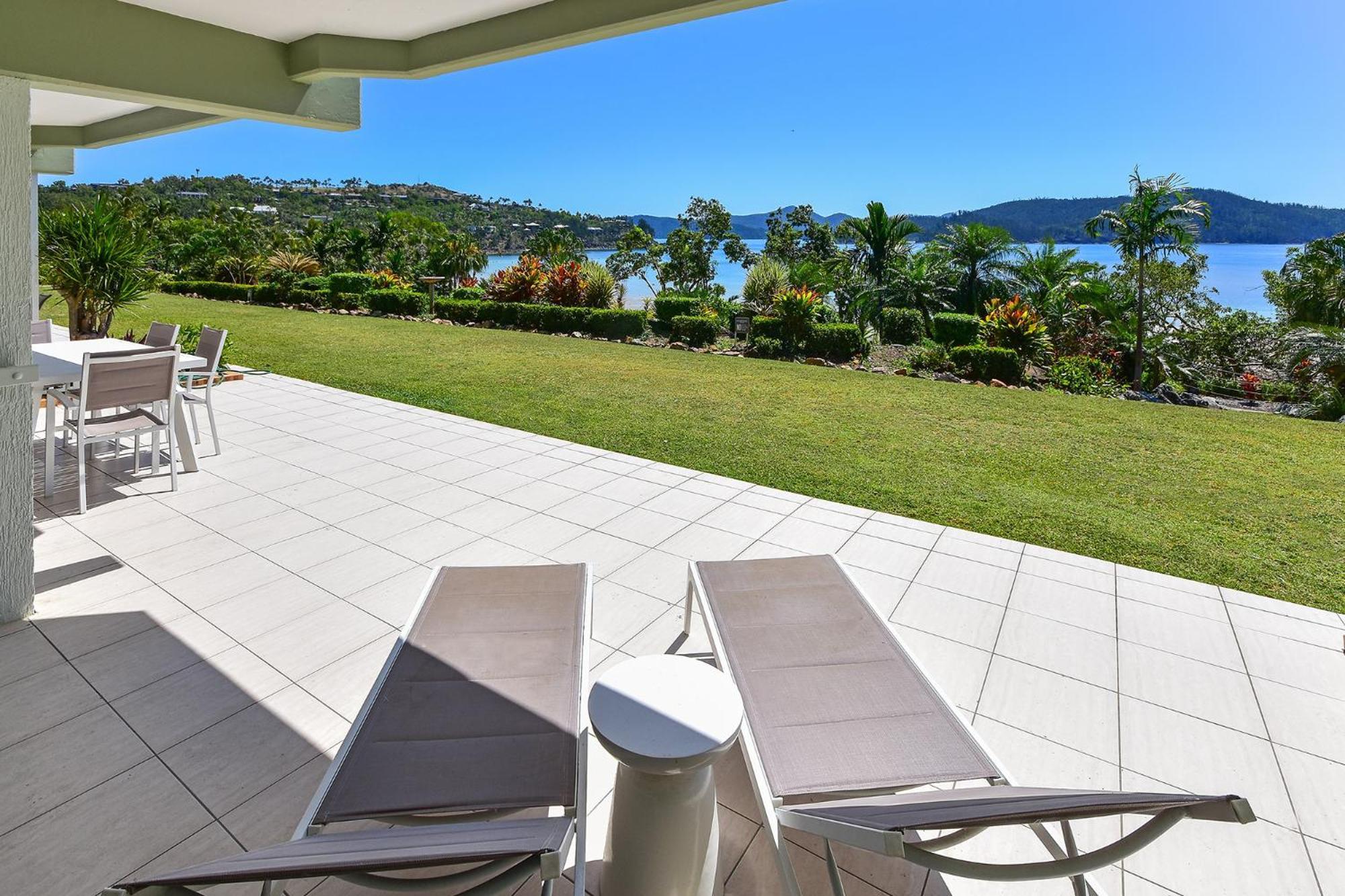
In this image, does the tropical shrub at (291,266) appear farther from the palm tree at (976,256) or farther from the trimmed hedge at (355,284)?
the palm tree at (976,256)

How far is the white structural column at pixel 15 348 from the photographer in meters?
2.72

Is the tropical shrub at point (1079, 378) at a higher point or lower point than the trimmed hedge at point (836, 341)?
lower

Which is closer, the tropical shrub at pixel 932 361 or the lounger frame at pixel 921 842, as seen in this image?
the lounger frame at pixel 921 842

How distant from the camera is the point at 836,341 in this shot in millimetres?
12328

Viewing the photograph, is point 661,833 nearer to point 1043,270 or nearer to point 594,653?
point 594,653

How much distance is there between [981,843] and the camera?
1951mm

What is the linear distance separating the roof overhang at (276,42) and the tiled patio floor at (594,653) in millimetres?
2373

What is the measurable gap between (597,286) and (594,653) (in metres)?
13.3

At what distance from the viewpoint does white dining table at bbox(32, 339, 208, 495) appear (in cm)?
424

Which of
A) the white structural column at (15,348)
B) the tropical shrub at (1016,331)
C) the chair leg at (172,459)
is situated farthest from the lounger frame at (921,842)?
the tropical shrub at (1016,331)

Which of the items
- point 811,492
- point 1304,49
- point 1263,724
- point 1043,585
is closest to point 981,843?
point 1263,724

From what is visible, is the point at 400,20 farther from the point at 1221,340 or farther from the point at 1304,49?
the point at 1304,49

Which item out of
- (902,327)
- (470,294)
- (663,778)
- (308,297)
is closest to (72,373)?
(663,778)

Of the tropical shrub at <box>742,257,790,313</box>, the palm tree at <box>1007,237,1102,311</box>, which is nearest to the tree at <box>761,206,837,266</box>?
the palm tree at <box>1007,237,1102,311</box>
